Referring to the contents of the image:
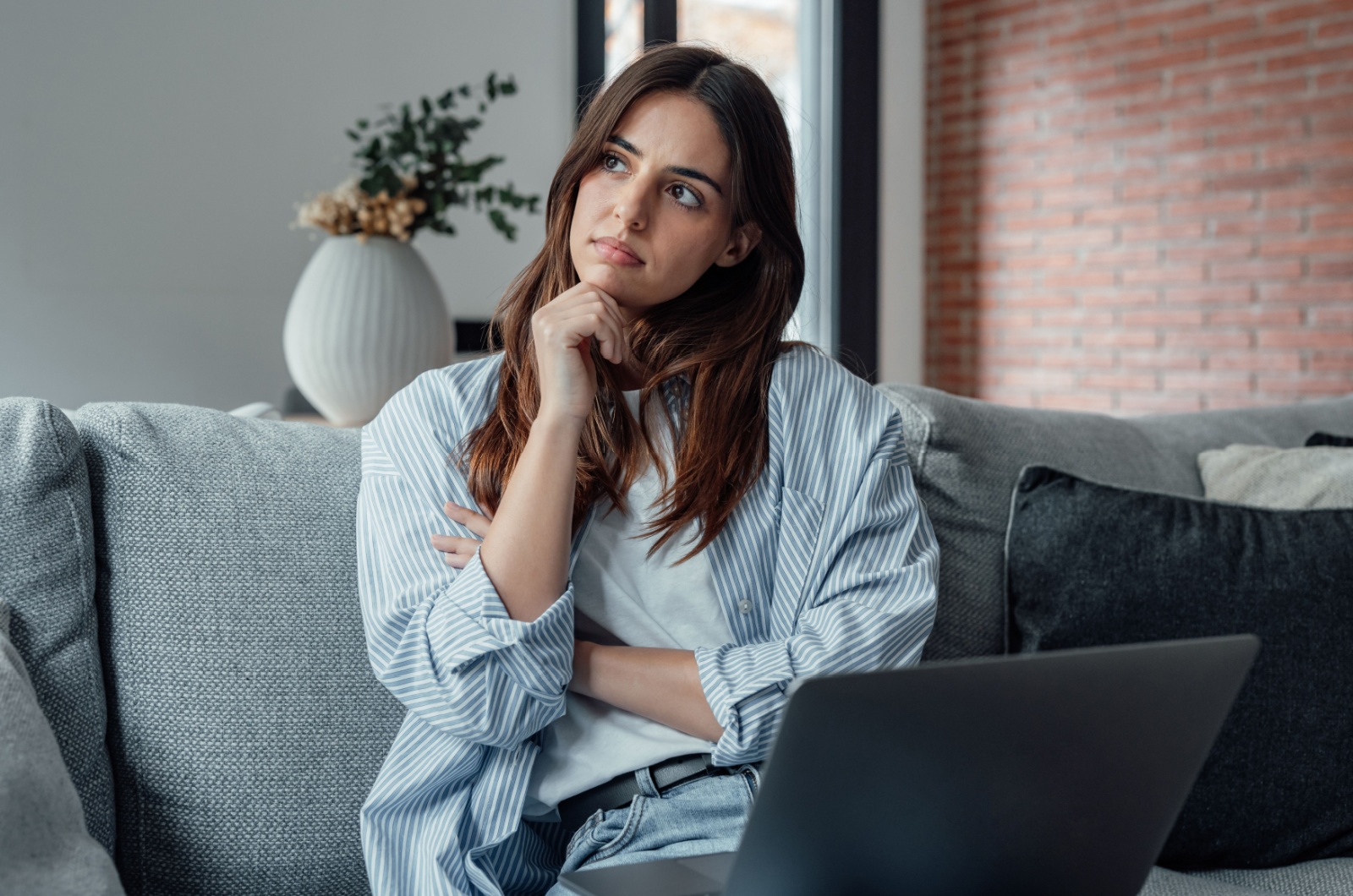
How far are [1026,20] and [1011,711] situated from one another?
4.30 meters

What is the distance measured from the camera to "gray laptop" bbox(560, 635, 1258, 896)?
669 mm

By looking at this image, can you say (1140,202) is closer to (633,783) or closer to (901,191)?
(901,191)

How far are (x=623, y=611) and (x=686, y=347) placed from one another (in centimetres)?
30

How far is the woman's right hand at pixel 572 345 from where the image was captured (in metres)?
Answer: 1.09

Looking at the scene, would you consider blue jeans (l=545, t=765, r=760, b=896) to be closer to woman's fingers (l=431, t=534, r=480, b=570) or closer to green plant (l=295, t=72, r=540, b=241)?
woman's fingers (l=431, t=534, r=480, b=570)

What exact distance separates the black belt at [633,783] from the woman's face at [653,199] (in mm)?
474

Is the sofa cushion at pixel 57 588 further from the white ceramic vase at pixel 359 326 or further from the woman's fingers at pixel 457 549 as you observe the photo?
the white ceramic vase at pixel 359 326

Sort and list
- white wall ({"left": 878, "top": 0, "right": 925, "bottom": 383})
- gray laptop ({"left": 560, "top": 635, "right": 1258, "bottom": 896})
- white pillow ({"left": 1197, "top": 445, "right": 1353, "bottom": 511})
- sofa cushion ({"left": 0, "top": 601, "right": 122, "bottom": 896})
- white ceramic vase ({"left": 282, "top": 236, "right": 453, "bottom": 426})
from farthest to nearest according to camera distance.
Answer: white wall ({"left": 878, "top": 0, "right": 925, "bottom": 383})
white ceramic vase ({"left": 282, "top": 236, "right": 453, "bottom": 426})
white pillow ({"left": 1197, "top": 445, "right": 1353, "bottom": 511})
sofa cushion ({"left": 0, "top": 601, "right": 122, "bottom": 896})
gray laptop ({"left": 560, "top": 635, "right": 1258, "bottom": 896})

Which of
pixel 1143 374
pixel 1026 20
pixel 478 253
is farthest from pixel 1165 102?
pixel 478 253

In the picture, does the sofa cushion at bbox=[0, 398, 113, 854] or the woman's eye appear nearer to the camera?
the sofa cushion at bbox=[0, 398, 113, 854]

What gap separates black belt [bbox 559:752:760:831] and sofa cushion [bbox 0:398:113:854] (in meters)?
0.44

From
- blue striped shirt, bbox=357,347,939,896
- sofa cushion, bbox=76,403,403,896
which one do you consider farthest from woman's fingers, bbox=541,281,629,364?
sofa cushion, bbox=76,403,403,896

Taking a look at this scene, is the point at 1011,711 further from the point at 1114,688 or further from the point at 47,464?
the point at 47,464

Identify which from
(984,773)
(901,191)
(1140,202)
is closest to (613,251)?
(984,773)
